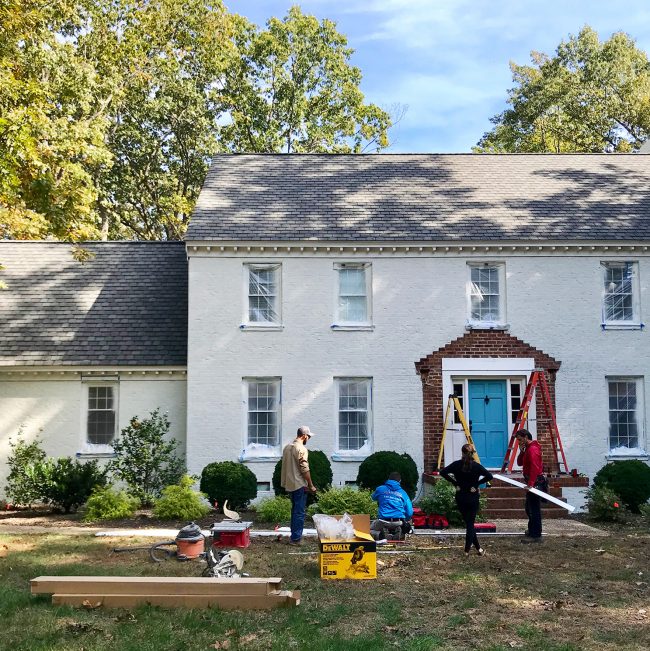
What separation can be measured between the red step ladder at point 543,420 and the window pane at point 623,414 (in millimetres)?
1718

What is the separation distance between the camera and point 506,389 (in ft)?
64.3

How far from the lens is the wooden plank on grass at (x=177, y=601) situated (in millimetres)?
8781

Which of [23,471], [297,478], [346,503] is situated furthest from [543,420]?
[23,471]

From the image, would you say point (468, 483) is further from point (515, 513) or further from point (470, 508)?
point (515, 513)

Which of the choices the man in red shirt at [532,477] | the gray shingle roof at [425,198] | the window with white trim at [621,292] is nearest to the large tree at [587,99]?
the gray shingle roof at [425,198]

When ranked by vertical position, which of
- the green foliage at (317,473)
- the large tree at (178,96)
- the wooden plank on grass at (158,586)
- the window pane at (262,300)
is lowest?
the wooden plank on grass at (158,586)

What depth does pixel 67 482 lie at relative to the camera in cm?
1855

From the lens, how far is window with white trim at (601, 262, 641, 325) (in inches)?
789

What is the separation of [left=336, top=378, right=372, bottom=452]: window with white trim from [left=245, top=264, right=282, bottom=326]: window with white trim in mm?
2318

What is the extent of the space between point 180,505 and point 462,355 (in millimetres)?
7609

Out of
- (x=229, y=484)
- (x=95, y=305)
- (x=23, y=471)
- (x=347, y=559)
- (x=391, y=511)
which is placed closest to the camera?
(x=347, y=559)

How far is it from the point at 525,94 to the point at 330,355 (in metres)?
30.4

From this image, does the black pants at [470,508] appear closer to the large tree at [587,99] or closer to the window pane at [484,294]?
the window pane at [484,294]

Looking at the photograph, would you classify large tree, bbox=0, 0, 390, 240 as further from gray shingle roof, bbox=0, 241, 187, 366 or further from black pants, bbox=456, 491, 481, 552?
black pants, bbox=456, 491, 481, 552
